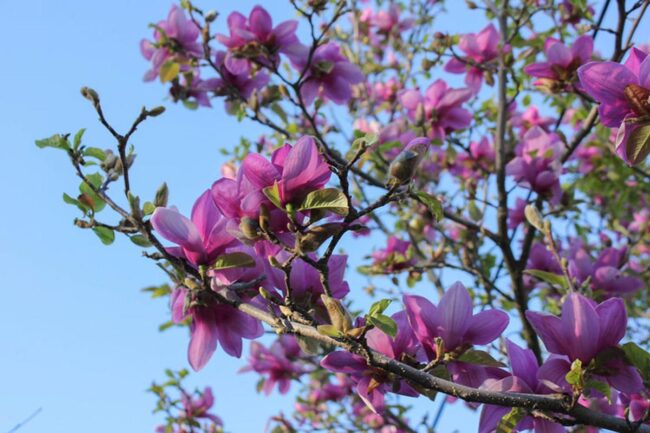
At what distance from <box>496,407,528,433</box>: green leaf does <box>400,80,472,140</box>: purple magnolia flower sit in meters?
1.49

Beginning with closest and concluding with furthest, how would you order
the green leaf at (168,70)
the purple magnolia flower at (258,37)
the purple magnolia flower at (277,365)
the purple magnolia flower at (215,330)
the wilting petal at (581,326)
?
the wilting petal at (581,326)
the purple magnolia flower at (215,330)
the purple magnolia flower at (258,37)
the green leaf at (168,70)
the purple magnolia flower at (277,365)

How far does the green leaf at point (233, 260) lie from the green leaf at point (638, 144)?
2.31ft

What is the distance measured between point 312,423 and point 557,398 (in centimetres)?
328

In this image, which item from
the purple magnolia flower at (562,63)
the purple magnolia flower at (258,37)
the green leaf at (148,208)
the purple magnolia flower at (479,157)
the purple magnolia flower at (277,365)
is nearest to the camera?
the green leaf at (148,208)

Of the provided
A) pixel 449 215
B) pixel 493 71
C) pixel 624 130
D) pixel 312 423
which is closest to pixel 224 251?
pixel 624 130

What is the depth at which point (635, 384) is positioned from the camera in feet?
3.43

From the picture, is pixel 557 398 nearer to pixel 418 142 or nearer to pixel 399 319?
pixel 399 319

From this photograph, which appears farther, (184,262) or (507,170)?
(507,170)

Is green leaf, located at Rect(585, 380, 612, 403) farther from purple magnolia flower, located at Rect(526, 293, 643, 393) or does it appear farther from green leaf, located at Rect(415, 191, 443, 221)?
green leaf, located at Rect(415, 191, 443, 221)

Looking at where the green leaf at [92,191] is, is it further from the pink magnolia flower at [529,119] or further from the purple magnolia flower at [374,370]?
the pink magnolia flower at [529,119]

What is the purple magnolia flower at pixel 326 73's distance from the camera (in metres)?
2.17

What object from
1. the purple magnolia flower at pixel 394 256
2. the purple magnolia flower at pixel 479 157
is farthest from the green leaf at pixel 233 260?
the purple magnolia flower at pixel 479 157

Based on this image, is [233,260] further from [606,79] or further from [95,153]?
[606,79]

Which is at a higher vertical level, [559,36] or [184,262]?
[559,36]
